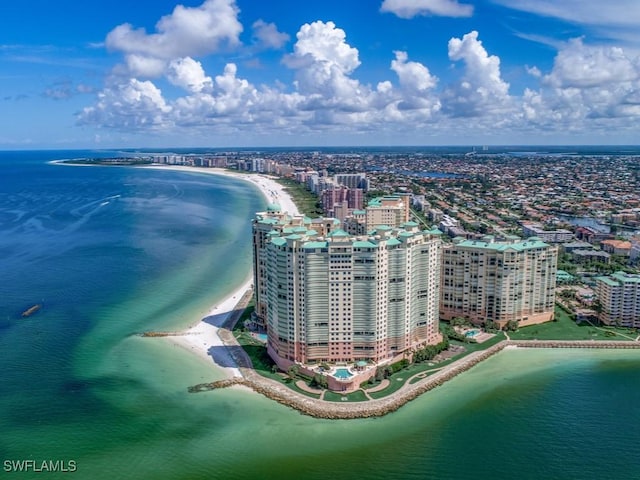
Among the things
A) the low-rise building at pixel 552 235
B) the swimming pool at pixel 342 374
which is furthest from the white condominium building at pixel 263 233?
the low-rise building at pixel 552 235

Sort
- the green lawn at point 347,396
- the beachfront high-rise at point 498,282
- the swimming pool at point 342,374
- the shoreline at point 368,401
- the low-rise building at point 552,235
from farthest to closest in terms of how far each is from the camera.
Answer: the low-rise building at point 552,235 → the beachfront high-rise at point 498,282 → the swimming pool at point 342,374 → the green lawn at point 347,396 → the shoreline at point 368,401

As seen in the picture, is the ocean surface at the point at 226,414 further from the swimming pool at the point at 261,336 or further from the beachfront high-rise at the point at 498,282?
the swimming pool at the point at 261,336

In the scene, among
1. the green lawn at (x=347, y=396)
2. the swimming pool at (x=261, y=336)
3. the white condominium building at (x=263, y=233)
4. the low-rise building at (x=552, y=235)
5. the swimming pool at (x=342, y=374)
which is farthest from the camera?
the low-rise building at (x=552, y=235)

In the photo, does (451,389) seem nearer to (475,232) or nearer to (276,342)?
(276,342)

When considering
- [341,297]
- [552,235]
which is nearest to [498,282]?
[341,297]

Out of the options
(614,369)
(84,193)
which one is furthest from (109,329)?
(84,193)

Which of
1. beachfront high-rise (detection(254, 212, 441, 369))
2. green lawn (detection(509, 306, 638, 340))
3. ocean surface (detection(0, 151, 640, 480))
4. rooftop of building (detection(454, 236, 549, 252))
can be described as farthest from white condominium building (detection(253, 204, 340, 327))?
green lawn (detection(509, 306, 638, 340))

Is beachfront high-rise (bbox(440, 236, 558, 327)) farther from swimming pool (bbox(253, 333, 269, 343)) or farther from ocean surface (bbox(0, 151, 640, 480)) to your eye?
swimming pool (bbox(253, 333, 269, 343))
